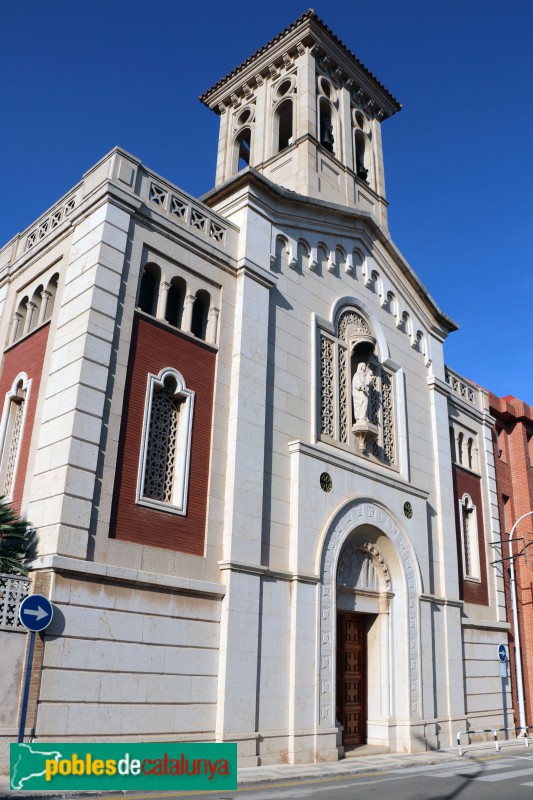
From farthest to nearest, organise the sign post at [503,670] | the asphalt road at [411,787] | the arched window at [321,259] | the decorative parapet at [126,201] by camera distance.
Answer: the sign post at [503,670] < the arched window at [321,259] < the decorative parapet at [126,201] < the asphalt road at [411,787]

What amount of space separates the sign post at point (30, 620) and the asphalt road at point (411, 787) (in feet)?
6.68

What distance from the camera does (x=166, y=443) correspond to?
1466 centimetres

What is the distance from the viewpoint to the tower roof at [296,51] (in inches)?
975

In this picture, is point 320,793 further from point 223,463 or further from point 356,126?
point 356,126

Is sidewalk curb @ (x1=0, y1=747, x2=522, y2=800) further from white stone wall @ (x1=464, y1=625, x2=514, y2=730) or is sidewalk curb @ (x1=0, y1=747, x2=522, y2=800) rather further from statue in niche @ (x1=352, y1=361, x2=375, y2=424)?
statue in niche @ (x1=352, y1=361, x2=375, y2=424)

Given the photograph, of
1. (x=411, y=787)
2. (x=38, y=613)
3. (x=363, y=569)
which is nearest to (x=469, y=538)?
(x=363, y=569)

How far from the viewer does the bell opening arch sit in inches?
683

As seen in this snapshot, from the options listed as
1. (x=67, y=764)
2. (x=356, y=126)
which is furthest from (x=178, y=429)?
(x=356, y=126)

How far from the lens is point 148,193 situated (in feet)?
51.4

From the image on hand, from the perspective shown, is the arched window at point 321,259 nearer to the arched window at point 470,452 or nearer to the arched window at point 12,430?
the arched window at point 12,430

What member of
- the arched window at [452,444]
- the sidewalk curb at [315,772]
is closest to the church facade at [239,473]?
the sidewalk curb at [315,772]

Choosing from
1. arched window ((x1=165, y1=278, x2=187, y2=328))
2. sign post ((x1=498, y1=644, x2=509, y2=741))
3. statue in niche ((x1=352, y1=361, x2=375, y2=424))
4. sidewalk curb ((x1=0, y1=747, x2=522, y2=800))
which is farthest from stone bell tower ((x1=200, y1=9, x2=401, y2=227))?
sidewalk curb ((x1=0, y1=747, x2=522, y2=800))

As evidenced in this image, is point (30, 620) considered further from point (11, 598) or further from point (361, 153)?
point (361, 153)

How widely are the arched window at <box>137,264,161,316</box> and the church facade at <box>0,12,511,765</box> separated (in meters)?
0.05
